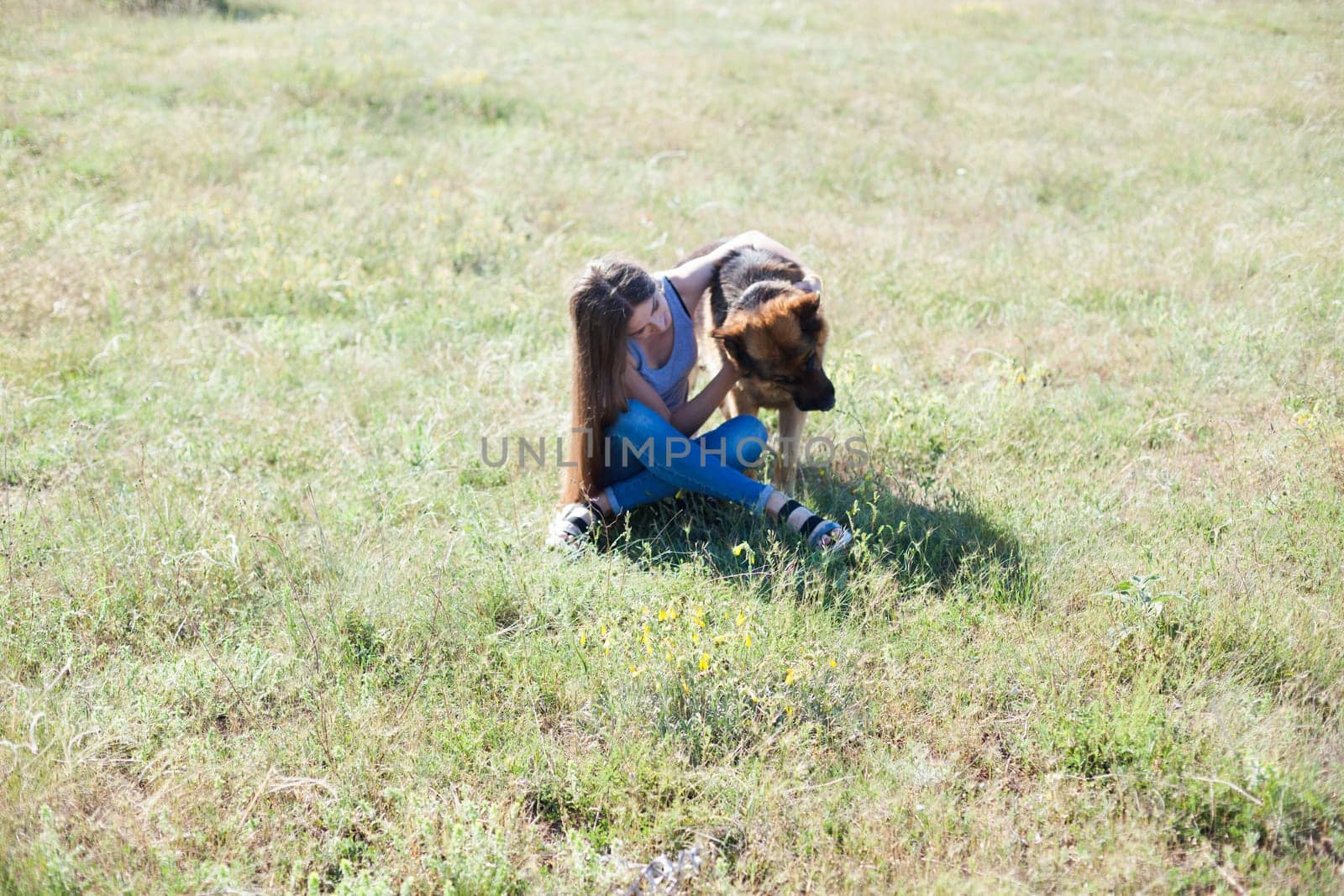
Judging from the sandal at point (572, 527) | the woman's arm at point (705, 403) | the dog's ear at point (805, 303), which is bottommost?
the sandal at point (572, 527)

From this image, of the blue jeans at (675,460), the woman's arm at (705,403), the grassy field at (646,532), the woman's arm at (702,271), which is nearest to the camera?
the grassy field at (646,532)

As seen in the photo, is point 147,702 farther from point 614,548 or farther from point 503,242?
point 503,242

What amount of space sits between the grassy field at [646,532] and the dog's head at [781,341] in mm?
633

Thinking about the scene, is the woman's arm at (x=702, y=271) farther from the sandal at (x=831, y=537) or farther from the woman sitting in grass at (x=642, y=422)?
the sandal at (x=831, y=537)

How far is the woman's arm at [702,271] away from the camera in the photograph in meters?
4.88

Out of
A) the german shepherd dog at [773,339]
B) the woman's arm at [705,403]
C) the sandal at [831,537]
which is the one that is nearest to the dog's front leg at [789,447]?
the german shepherd dog at [773,339]

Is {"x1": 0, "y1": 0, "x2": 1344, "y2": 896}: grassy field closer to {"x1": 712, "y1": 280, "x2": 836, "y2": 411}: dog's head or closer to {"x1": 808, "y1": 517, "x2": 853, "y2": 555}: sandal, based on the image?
{"x1": 808, "y1": 517, "x2": 853, "y2": 555}: sandal

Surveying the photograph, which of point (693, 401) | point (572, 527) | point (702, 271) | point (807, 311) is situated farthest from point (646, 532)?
point (702, 271)

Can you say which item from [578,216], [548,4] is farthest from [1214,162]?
[548,4]

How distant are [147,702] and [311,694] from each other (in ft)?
1.89

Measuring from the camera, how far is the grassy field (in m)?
2.88

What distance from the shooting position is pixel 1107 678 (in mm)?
3354

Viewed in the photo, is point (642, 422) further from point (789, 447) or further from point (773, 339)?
point (789, 447)

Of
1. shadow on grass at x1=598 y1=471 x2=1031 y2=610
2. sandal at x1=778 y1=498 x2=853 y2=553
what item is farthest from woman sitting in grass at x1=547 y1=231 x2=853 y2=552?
shadow on grass at x1=598 y1=471 x2=1031 y2=610
